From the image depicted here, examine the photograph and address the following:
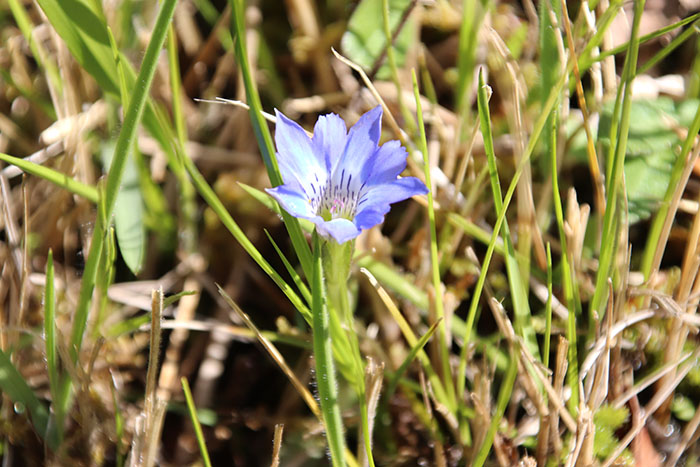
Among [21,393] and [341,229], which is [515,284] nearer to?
[341,229]

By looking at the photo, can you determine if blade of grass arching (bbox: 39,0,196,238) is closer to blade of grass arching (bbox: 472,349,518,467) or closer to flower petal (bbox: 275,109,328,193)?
flower petal (bbox: 275,109,328,193)

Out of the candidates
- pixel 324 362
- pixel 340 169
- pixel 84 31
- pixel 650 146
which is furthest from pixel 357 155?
pixel 650 146

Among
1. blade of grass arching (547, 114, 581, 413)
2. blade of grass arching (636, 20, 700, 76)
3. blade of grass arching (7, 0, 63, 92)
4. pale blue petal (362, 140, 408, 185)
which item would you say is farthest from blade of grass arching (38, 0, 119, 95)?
blade of grass arching (636, 20, 700, 76)

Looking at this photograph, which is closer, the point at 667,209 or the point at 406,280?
the point at 667,209

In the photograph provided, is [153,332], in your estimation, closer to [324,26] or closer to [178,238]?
[178,238]

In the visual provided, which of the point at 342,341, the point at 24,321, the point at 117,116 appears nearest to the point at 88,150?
the point at 117,116

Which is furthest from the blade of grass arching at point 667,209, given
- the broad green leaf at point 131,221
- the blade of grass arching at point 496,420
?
the broad green leaf at point 131,221
